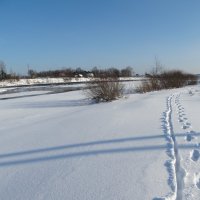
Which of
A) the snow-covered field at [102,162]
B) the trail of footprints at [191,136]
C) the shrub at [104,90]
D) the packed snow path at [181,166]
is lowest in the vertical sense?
the trail of footprints at [191,136]

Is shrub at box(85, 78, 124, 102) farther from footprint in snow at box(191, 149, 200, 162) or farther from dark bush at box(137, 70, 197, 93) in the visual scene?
footprint in snow at box(191, 149, 200, 162)

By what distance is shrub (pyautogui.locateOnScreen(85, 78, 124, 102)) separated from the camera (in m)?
17.8

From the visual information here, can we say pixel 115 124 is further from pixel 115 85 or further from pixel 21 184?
pixel 115 85

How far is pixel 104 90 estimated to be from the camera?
699 inches

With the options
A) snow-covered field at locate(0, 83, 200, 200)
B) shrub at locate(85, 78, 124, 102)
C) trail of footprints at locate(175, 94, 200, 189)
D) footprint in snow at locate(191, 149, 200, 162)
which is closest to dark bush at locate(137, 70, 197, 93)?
shrub at locate(85, 78, 124, 102)

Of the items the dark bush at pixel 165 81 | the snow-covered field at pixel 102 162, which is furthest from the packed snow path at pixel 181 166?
the dark bush at pixel 165 81

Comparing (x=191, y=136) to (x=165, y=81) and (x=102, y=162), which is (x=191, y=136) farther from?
(x=165, y=81)

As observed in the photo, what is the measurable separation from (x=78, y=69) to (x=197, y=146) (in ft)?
347

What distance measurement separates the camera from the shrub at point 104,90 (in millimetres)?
17828

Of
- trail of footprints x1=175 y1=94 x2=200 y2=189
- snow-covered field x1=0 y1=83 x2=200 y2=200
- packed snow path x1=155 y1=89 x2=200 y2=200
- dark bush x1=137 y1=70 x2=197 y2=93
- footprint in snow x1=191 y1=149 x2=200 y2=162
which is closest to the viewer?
packed snow path x1=155 y1=89 x2=200 y2=200

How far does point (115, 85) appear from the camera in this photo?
59.9ft

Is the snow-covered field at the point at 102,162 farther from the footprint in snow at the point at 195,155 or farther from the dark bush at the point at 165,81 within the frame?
the dark bush at the point at 165,81

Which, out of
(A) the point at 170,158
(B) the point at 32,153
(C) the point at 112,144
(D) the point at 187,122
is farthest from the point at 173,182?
(D) the point at 187,122

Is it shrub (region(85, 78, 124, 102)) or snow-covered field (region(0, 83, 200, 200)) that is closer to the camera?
snow-covered field (region(0, 83, 200, 200))
